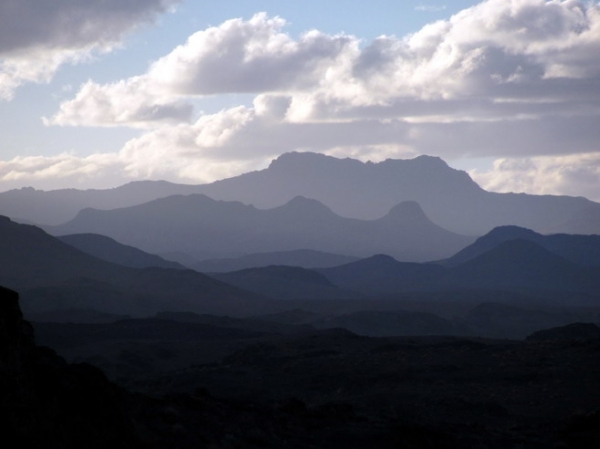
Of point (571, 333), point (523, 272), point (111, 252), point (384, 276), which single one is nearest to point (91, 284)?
point (571, 333)

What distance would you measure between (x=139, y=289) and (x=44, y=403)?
86.8m

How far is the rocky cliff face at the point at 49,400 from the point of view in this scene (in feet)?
38.7

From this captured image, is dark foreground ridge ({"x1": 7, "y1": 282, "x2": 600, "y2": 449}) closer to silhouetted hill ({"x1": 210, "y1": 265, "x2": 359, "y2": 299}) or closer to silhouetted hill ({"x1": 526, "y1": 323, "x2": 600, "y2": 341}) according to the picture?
silhouetted hill ({"x1": 526, "y1": 323, "x2": 600, "y2": 341})

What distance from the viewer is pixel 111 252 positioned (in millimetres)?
152750

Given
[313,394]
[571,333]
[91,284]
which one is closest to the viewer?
[313,394]

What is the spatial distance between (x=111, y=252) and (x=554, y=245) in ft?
293

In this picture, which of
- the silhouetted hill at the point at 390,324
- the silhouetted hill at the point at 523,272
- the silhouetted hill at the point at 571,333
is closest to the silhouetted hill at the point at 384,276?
the silhouetted hill at the point at 523,272

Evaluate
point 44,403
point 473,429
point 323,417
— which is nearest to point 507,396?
point 473,429

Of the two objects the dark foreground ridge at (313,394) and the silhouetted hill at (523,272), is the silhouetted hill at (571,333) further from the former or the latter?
the silhouetted hill at (523,272)

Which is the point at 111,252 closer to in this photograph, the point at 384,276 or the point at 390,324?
A: the point at 384,276

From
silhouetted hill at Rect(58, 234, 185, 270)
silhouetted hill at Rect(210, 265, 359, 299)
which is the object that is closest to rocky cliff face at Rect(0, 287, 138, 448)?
silhouetted hill at Rect(210, 265, 359, 299)

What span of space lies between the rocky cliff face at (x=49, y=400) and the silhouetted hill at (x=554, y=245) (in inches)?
6239

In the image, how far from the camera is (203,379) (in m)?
34.3

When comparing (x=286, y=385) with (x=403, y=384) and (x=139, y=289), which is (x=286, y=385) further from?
(x=139, y=289)
